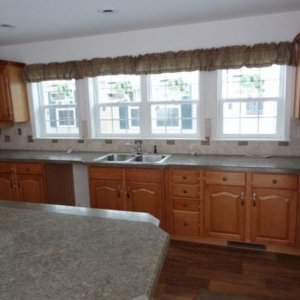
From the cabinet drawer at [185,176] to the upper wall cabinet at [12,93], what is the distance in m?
2.41

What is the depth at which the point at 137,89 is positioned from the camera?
3623mm

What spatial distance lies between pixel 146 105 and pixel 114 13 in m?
1.21

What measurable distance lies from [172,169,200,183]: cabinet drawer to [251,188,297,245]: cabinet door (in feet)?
1.89

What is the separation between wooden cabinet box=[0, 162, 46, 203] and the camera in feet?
11.6

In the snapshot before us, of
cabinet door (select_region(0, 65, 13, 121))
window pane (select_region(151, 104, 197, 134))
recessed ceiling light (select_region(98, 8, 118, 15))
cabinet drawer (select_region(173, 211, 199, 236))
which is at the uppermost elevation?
recessed ceiling light (select_region(98, 8, 118, 15))

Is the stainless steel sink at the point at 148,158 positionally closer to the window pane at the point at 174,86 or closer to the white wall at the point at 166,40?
the window pane at the point at 174,86

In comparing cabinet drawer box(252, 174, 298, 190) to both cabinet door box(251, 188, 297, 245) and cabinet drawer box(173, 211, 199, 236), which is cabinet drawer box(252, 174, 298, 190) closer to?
cabinet door box(251, 188, 297, 245)

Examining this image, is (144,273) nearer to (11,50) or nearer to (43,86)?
(43,86)

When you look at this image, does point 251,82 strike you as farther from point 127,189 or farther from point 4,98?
point 4,98

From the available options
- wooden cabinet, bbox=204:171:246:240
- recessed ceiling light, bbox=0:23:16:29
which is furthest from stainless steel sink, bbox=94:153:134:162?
recessed ceiling light, bbox=0:23:16:29

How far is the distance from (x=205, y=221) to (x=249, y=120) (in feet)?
4.24

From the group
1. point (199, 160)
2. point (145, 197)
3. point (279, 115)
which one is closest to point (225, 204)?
point (199, 160)

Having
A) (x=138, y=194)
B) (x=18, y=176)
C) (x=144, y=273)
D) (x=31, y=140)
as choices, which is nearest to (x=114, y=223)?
(x=144, y=273)

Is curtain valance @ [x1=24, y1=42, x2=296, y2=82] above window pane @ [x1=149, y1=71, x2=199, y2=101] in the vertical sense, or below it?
above
